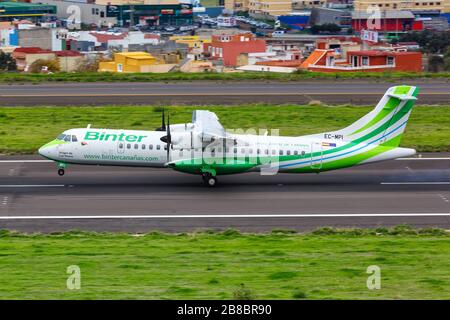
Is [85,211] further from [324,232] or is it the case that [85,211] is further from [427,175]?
[427,175]

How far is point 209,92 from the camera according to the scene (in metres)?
62.1

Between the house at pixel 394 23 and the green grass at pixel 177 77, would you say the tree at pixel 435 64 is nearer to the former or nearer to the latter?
the green grass at pixel 177 77

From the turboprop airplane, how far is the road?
19.6 m

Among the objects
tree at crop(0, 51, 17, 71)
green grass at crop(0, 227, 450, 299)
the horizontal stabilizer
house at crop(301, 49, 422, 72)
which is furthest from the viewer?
tree at crop(0, 51, 17, 71)

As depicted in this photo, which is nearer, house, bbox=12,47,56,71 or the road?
the road

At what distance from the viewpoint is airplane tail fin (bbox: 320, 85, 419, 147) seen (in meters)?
37.0

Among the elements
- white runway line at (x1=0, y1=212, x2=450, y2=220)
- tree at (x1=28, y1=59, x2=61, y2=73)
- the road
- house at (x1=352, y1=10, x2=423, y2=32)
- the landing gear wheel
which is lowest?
white runway line at (x1=0, y1=212, x2=450, y2=220)

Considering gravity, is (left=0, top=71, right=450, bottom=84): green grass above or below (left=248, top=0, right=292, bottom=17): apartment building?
below

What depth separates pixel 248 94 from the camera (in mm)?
61219

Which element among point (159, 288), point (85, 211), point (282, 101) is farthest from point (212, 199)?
point (282, 101)

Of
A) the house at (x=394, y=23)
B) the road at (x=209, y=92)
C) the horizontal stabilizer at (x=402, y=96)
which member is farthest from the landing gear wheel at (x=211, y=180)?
the house at (x=394, y=23)

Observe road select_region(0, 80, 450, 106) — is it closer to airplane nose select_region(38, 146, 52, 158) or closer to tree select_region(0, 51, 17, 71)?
airplane nose select_region(38, 146, 52, 158)

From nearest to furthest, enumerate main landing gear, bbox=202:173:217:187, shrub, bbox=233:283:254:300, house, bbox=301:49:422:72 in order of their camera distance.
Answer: shrub, bbox=233:283:254:300 → main landing gear, bbox=202:173:217:187 → house, bbox=301:49:422:72

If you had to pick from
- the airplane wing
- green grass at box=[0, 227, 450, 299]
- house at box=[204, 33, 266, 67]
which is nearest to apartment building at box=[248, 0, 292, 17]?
house at box=[204, 33, 266, 67]
